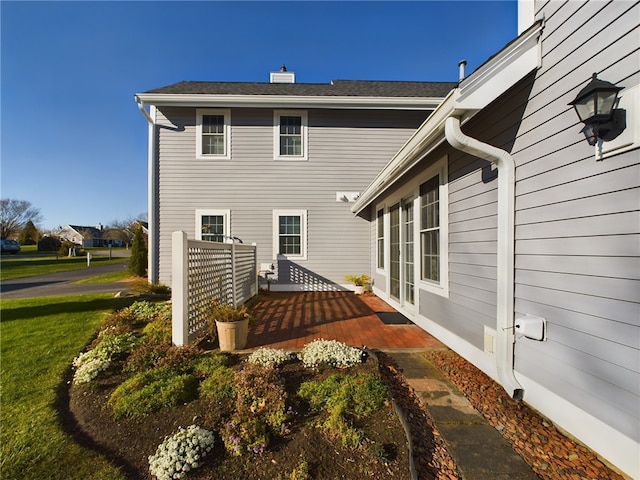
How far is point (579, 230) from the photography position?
189 cm

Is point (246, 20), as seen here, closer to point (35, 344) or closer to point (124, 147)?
point (35, 344)

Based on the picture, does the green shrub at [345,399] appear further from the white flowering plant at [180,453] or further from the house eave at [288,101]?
the house eave at [288,101]

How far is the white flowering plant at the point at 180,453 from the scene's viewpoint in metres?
1.62

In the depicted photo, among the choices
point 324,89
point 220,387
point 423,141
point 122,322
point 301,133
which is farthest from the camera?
point 324,89

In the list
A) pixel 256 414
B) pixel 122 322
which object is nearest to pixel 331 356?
pixel 256 414

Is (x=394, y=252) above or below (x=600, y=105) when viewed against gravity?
below

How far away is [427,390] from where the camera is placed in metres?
2.52

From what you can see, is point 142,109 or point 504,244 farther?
point 142,109

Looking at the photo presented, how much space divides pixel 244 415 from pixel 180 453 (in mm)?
444

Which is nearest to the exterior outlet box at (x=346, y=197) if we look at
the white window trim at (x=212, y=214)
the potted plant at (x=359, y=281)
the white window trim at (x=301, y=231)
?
the white window trim at (x=301, y=231)

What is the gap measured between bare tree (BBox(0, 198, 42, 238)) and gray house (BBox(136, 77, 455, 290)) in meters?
55.9

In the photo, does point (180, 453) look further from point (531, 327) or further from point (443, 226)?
point (443, 226)

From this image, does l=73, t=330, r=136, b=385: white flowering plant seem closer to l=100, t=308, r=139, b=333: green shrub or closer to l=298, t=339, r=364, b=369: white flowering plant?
l=100, t=308, r=139, b=333: green shrub

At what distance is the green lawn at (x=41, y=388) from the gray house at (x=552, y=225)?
9.70ft
